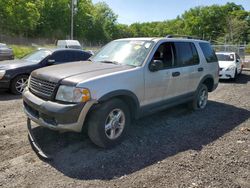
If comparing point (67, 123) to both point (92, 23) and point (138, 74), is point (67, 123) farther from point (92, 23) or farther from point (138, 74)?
point (92, 23)

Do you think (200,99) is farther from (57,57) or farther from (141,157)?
(57,57)

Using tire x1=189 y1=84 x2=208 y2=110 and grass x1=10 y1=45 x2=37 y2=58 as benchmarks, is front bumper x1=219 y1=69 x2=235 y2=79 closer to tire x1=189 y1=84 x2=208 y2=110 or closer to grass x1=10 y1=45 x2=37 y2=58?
tire x1=189 y1=84 x2=208 y2=110

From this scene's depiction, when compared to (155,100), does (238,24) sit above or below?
above

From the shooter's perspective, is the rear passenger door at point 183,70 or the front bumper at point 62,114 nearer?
the front bumper at point 62,114

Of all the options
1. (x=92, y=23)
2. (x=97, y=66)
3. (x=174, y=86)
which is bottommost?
(x=174, y=86)

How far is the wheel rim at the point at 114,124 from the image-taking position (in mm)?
4316

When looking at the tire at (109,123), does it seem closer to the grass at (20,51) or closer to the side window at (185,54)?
the side window at (185,54)

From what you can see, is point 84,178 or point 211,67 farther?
point 211,67

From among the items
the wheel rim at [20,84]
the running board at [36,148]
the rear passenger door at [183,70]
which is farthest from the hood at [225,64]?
the running board at [36,148]

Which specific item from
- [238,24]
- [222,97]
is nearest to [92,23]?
[238,24]

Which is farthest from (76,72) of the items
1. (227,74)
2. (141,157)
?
(227,74)

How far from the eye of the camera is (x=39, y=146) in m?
4.30

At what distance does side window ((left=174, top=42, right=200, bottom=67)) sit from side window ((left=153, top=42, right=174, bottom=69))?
0.19 m

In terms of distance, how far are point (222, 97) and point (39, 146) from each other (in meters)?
6.51
